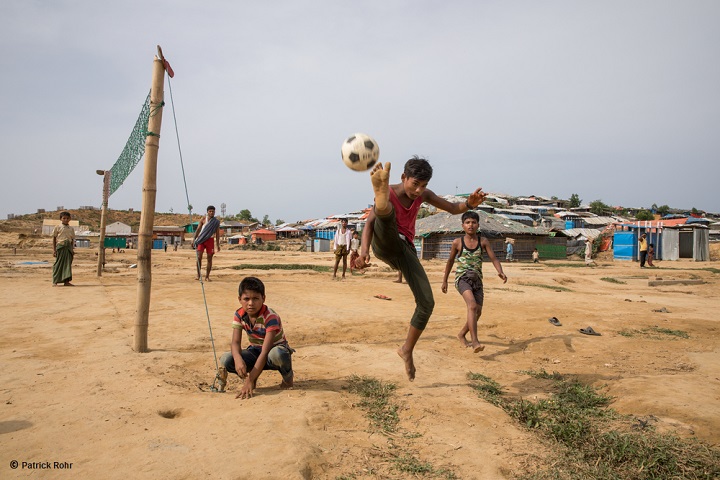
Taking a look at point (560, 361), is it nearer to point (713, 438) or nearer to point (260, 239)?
point (713, 438)

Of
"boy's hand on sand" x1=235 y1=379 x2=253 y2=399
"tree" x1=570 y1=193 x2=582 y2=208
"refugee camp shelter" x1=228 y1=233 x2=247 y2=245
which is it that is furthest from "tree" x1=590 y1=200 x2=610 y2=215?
"boy's hand on sand" x1=235 y1=379 x2=253 y2=399

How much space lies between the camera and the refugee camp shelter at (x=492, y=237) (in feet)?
102

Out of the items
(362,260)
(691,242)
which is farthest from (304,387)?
(691,242)

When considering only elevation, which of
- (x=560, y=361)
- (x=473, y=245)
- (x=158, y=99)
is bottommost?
(x=560, y=361)

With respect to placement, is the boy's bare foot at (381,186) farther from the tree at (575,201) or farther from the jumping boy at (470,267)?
the tree at (575,201)

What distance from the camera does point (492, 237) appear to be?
31297 millimetres

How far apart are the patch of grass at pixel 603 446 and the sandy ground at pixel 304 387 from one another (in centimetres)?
17

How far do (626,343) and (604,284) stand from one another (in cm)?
1105

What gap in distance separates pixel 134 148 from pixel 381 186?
581 centimetres

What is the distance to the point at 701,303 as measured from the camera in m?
10.9

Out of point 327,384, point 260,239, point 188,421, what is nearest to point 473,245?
point 327,384

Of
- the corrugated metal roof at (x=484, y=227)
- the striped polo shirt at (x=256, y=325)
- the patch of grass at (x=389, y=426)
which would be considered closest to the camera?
the patch of grass at (x=389, y=426)

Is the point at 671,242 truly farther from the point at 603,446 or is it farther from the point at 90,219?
the point at 90,219

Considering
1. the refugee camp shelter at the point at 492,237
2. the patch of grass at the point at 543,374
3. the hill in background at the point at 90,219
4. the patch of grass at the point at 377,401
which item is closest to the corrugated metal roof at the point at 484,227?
the refugee camp shelter at the point at 492,237
